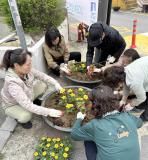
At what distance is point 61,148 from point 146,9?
14.6m

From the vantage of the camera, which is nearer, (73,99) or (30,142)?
(30,142)

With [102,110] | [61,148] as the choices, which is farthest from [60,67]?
[102,110]

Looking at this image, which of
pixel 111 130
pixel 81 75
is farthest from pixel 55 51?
pixel 111 130

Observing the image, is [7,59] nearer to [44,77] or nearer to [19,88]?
[19,88]

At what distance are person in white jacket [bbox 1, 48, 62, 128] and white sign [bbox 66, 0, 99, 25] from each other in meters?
1.95

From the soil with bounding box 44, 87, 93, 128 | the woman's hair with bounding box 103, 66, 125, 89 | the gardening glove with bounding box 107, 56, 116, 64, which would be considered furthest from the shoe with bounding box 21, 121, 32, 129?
the gardening glove with bounding box 107, 56, 116, 64

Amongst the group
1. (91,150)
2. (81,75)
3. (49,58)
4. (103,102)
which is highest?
(103,102)

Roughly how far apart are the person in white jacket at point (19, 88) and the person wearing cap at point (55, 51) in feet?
3.36

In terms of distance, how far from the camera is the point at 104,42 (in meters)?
4.05

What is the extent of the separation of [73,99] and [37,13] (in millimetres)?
2368

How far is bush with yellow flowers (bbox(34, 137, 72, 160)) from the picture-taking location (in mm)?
2830

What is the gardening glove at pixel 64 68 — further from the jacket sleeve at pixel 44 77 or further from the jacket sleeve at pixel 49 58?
the jacket sleeve at pixel 44 77

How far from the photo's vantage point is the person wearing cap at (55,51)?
4176mm

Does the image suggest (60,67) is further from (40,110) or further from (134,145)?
(134,145)
